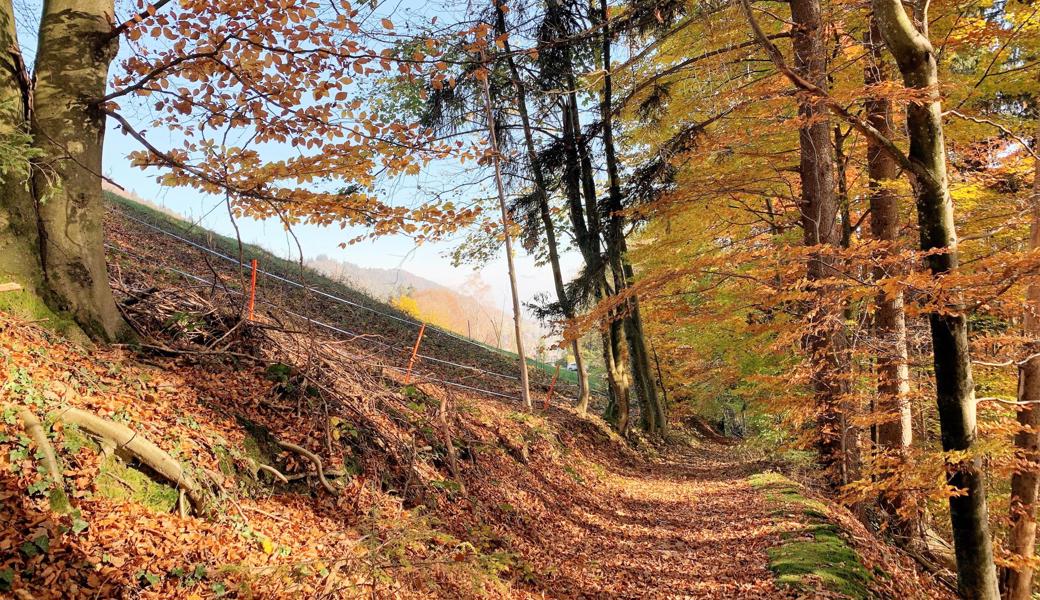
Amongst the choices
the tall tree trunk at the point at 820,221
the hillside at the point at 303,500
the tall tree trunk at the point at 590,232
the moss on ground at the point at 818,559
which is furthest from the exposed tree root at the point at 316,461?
the tall tree trunk at the point at 590,232

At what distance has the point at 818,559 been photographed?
18.2 ft

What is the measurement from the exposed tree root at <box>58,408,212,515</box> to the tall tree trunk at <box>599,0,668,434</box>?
30.3 ft

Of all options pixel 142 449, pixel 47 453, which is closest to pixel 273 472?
pixel 142 449

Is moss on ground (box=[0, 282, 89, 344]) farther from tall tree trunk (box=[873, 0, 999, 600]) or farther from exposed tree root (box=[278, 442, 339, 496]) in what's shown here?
tall tree trunk (box=[873, 0, 999, 600])

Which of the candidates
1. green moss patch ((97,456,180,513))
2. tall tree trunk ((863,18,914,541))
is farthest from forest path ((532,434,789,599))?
green moss patch ((97,456,180,513))

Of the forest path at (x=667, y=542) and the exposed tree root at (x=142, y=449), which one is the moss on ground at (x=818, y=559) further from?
the exposed tree root at (x=142, y=449)

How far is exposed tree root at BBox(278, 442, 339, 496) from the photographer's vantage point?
184 inches

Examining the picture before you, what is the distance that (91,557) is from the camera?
9.16ft

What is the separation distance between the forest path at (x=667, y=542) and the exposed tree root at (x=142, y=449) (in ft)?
10.5

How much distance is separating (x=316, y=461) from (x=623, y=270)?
33.9ft

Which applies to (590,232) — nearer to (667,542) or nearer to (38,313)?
(667,542)

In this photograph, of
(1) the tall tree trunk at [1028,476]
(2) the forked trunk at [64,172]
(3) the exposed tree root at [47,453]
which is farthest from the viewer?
(1) the tall tree trunk at [1028,476]

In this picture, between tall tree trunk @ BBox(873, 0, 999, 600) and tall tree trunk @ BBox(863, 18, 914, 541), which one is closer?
tall tree trunk @ BBox(873, 0, 999, 600)

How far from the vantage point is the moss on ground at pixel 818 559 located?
4969 millimetres
